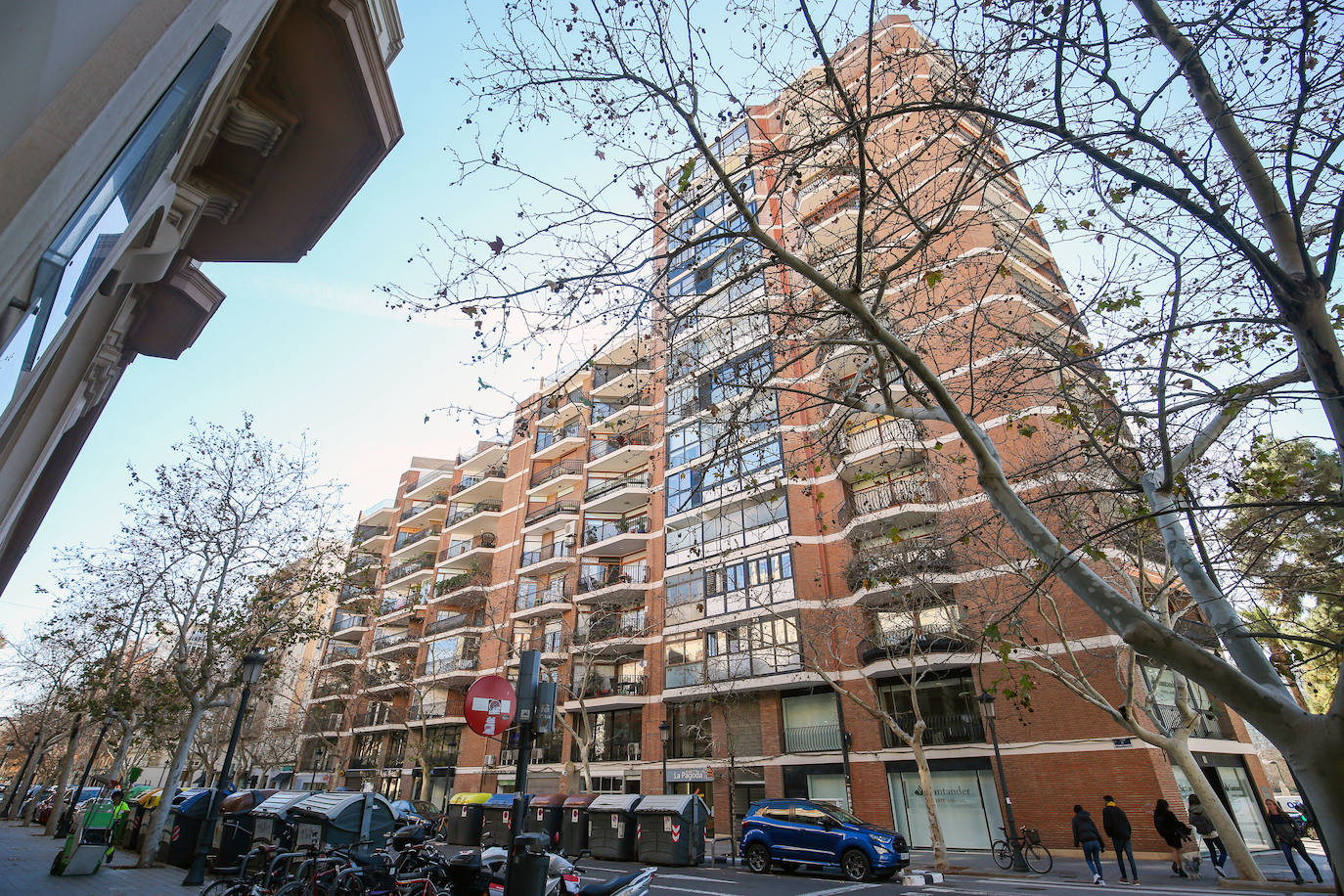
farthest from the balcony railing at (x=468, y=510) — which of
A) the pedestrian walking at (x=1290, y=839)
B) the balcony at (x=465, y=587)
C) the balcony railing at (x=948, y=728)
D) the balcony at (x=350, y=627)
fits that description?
the pedestrian walking at (x=1290, y=839)

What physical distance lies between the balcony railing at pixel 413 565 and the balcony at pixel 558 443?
12908 mm

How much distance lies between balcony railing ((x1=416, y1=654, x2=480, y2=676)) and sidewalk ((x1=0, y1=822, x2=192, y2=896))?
20570mm

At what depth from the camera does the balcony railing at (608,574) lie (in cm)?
3130

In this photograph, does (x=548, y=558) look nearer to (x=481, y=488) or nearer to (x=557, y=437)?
(x=557, y=437)

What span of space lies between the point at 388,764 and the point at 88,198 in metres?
46.1

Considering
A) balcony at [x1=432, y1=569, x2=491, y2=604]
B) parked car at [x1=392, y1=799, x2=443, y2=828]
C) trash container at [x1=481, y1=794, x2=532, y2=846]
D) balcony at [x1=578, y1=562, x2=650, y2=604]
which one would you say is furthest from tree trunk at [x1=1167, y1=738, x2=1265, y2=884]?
balcony at [x1=432, y1=569, x2=491, y2=604]

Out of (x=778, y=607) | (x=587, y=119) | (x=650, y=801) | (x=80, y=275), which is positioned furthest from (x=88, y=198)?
(x=778, y=607)

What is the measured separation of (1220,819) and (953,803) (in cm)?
943

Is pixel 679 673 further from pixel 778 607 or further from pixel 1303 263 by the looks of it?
pixel 1303 263

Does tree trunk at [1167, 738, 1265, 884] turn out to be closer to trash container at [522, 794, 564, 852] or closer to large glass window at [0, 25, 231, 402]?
trash container at [522, 794, 564, 852]

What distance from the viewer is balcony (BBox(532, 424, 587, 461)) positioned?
3909cm

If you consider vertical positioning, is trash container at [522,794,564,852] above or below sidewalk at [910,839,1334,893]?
above

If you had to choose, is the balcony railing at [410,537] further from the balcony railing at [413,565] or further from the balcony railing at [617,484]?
the balcony railing at [617,484]

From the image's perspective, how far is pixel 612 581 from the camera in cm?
3200
